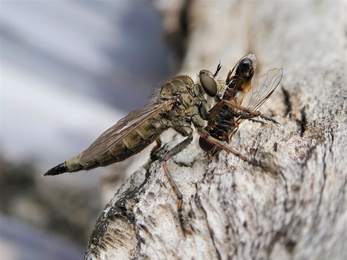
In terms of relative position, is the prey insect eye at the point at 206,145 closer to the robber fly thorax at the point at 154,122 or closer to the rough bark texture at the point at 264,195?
the rough bark texture at the point at 264,195

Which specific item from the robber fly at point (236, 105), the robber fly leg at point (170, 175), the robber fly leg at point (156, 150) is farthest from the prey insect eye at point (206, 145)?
the robber fly leg at point (156, 150)

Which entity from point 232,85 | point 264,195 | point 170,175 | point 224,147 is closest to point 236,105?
point 232,85

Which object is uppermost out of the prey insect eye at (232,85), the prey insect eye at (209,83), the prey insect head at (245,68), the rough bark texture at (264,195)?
the prey insect eye at (209,83)

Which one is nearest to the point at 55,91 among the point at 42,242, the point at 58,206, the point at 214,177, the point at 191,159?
the point at 58,206

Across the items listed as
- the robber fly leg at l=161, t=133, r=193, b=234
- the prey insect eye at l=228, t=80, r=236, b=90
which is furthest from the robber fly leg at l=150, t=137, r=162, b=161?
the prey insect eye at l=228, t=80, r=236, b=90

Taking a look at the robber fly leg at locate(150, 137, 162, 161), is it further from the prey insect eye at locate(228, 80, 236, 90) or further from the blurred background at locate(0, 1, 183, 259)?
the blurred background at locate(0, 1, 183, 259)

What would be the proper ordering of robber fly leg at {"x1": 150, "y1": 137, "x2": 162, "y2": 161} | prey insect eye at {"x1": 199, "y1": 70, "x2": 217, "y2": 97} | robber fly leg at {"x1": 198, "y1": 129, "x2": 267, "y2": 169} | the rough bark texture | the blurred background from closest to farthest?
the rough bark texture
robber fly leg at {"x1": 198, "y1": 129, "x2": 267, "y2": 169}
robber fly leg at {"x1": 150, "y1": 137, "x2": 162, "y2": 161}
prey insect eye at {"x1": 199, "y1": 70, "x2": 217, "y2": 97}
the blurred background

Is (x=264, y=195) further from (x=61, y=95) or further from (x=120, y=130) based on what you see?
(x=61, y=95)

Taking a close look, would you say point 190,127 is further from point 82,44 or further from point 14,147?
point 82,44
